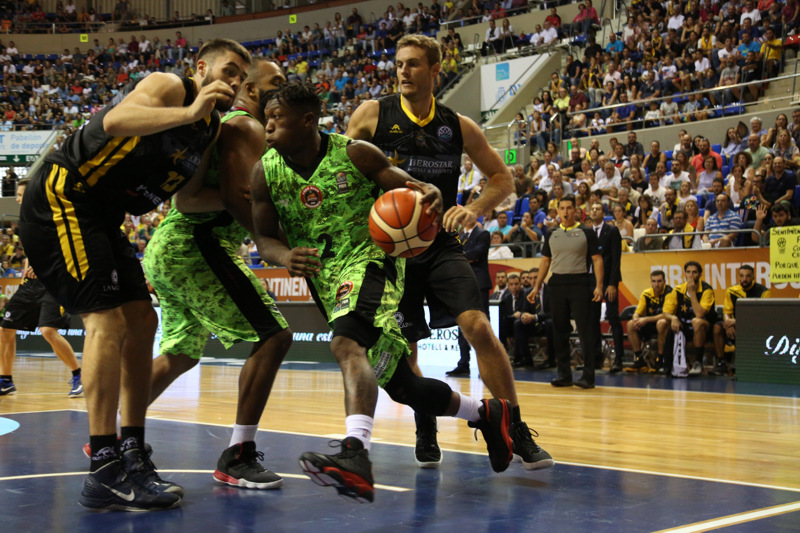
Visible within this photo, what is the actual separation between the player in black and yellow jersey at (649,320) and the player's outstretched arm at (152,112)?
8.60 meters

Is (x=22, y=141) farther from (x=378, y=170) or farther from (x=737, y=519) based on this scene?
(x=737, y=519)

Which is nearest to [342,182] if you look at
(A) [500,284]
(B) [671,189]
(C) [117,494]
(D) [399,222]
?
(D) [399,222]

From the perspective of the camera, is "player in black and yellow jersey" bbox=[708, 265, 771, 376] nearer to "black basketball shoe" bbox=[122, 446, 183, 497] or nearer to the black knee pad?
the black knee pad

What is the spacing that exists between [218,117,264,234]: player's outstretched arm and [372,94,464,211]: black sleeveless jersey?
0.85m

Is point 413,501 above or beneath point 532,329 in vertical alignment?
beneath

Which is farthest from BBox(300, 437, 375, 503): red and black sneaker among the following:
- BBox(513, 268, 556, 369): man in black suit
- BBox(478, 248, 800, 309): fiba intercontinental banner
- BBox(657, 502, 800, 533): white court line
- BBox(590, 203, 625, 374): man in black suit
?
BBox(513, 268, 556, 369): man in black suit

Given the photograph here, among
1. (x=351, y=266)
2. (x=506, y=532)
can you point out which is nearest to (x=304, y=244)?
(x=351, y=266)

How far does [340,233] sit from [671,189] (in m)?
10.5

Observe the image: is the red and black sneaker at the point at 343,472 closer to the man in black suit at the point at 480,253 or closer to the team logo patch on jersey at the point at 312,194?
the team logo patch on jersey at the point at 312,194

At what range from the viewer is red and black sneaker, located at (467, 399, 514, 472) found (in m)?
3.94

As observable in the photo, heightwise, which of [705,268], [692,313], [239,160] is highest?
[239,160]

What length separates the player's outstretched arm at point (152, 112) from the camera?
3.44 meters

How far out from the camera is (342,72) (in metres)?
28.0

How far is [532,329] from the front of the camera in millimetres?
12211
